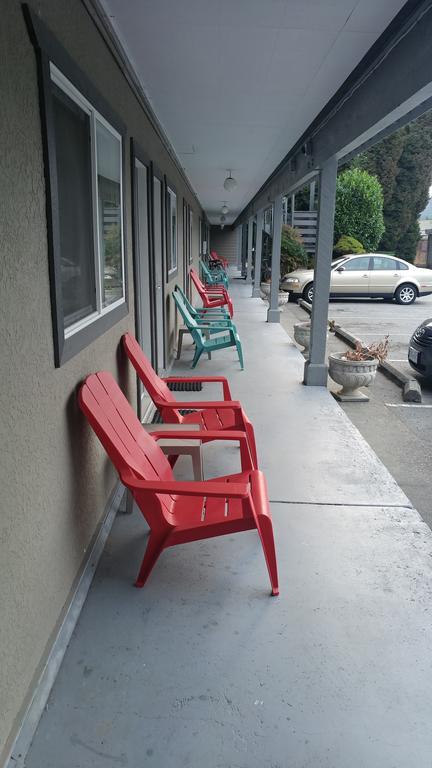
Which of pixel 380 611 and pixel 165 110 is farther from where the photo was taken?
pixel 165 110

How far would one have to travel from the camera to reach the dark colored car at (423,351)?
6.20m

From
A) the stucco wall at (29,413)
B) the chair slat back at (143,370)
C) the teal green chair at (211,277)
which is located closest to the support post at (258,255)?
the teal green chair at (211,277)

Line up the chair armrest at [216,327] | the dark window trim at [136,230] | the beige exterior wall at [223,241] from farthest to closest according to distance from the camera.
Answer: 1. the beige exterior wall at [223,241]
2. the chair armrest at [216,327]
3. the dark window trim at [136,230]

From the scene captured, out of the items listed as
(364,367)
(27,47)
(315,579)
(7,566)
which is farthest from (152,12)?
(364,367)

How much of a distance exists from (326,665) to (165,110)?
4.07 meters

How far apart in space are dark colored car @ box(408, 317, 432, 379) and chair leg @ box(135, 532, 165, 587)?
4788 mm

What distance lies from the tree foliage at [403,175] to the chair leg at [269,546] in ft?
86.1

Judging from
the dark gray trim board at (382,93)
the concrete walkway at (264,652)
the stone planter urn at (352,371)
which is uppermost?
the dark gray trim board at (382,93)

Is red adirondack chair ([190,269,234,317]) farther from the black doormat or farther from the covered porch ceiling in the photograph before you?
the covered porch ceiling

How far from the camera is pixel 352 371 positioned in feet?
18.2

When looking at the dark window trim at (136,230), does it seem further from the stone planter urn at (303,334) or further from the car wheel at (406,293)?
the car wheel at (406,293)

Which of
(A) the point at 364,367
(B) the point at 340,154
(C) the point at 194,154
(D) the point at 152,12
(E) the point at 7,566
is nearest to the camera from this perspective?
(E) the point at 7,566

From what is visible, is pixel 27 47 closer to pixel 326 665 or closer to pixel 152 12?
pixel 152 12

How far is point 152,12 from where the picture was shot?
2555 millimetres
